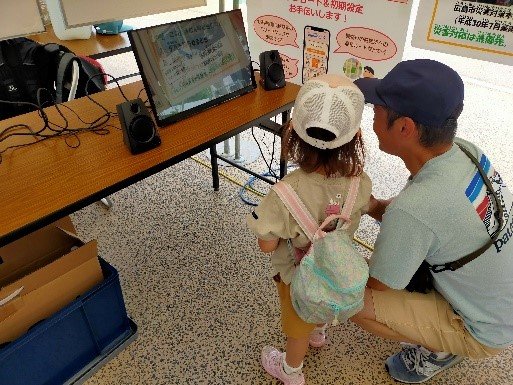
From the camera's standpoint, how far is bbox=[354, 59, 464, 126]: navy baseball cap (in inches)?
37.1

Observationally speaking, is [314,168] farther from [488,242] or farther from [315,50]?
[315,50]

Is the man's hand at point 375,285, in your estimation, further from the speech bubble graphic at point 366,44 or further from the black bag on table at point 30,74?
the black bag on table at point 30,74

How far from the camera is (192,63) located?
4.61 feet

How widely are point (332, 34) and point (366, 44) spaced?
0.67 ft

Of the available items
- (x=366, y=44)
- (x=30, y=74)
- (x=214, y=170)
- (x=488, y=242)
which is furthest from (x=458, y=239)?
(x=30, y=74)

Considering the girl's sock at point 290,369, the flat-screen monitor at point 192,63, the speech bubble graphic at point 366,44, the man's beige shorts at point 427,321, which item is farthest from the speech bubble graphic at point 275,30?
the girl's sock at point 290,369

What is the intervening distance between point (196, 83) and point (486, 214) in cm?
100

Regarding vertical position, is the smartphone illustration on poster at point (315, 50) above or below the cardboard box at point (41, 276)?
above

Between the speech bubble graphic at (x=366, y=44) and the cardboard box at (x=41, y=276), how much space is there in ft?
5.23

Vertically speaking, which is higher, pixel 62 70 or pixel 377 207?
pixel 62 70

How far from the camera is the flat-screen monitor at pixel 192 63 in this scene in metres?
1.29

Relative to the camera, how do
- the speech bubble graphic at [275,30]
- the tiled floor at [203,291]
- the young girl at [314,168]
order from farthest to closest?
the speech bubble graphic at [275,30], the tiled floor at [203,291], the young girl at [314,168]

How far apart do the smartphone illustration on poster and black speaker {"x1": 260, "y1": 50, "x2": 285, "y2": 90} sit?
62cm

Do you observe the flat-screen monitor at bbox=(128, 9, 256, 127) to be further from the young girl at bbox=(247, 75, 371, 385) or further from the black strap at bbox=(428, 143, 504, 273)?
the black strap at bbox=(428, 143, 504, 273)
